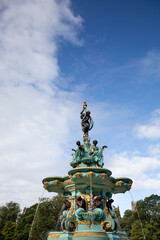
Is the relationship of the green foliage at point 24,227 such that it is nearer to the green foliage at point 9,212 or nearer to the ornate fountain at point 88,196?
the green foliage at point 9,212

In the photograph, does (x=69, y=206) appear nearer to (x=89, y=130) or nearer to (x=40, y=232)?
(x=89, y=130)

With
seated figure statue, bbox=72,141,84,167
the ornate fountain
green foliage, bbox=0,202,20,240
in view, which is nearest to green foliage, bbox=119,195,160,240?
the ornate fountain

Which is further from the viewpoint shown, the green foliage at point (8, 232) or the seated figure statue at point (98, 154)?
the green foliage at point (8, 232)

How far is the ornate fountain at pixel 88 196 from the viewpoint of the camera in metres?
8.19

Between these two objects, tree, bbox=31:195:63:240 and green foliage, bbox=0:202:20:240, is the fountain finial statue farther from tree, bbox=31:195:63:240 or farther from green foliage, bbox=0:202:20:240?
green foliage, bbox=0:202:20:240

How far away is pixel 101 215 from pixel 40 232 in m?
25.1

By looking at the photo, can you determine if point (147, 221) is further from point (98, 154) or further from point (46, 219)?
point (98, 154)

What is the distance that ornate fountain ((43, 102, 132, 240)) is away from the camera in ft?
26.9

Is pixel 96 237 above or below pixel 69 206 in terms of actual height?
below

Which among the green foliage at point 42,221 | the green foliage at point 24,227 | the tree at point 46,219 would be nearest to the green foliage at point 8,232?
the green foliage at point 24,227

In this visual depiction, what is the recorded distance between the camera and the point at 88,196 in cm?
898

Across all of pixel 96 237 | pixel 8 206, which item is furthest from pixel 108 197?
pixel 8 206

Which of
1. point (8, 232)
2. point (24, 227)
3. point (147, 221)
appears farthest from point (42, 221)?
point (147, 221)

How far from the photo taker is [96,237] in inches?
284
